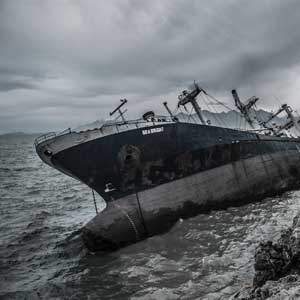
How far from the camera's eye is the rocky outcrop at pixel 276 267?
511 cm

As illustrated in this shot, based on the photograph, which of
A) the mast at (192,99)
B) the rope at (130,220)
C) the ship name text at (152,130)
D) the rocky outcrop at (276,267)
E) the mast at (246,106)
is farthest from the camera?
the mast at (246,106)

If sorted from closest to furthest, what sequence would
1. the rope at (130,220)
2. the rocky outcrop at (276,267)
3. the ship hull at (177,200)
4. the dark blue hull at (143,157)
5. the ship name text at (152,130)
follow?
1. the rocky outcrop at (276,267)
2. the ship hull at (177,200)
3. the rope at (130,220)
4. the dark blue hull at (143,157)
5. the ship name text at (152,130)

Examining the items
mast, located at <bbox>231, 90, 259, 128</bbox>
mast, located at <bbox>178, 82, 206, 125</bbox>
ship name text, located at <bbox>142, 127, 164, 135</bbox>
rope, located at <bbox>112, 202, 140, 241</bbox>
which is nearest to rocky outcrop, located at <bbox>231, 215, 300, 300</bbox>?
rope, located at <bbox>112, 202, 140, 241</bbox>

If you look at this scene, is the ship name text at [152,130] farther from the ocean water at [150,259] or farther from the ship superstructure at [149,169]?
the ocean water at [150,259]

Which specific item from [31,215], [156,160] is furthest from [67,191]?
[156,160]

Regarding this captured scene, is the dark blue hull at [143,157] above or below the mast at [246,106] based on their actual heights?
below

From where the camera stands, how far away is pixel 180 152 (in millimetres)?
14867

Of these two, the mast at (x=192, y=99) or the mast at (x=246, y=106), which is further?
the mast at (x=246, y=106)

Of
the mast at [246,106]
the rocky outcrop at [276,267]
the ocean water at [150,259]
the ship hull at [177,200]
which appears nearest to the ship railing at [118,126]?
the ship hull at [177,200]

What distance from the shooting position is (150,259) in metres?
10.9

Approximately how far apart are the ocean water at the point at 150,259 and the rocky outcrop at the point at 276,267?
197 centimetres

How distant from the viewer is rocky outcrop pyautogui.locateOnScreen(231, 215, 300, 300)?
5.11 meters

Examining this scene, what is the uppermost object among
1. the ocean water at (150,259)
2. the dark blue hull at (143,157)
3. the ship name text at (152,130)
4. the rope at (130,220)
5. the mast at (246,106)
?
the mast at (246,106)

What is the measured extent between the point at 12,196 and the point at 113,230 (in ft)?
56.2
